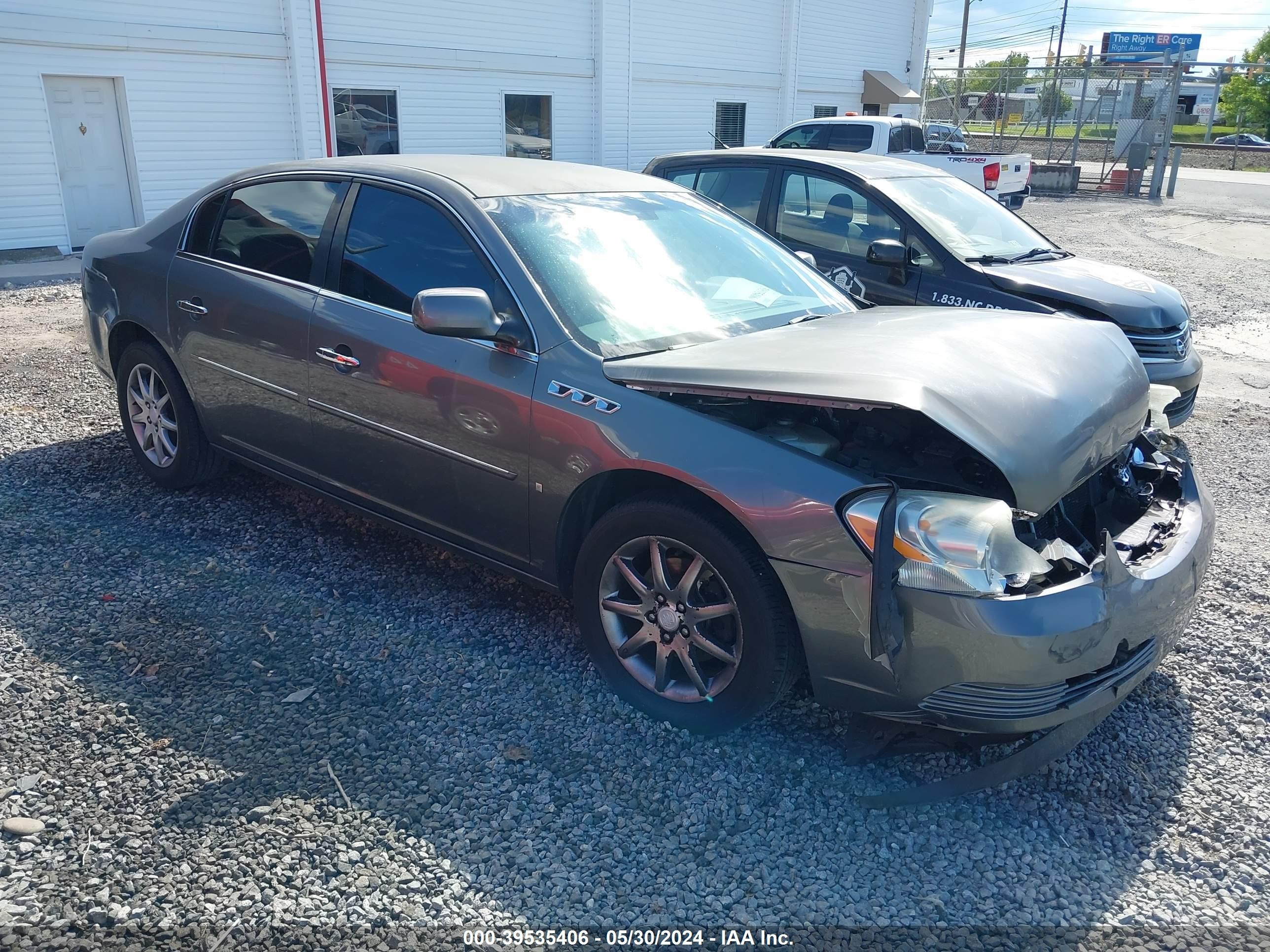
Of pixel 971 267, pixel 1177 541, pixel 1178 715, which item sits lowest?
pixel 1178 715

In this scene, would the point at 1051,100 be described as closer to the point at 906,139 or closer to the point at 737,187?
the point at 906,139

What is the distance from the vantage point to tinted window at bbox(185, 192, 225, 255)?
473 centimetres

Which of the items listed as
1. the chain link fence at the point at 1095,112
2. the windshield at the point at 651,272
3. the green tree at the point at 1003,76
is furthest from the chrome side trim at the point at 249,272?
the green tree at the point at 1003,76

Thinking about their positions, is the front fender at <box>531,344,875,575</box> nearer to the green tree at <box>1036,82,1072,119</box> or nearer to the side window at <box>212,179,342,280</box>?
the side window at <box>212,179,342,280</box>

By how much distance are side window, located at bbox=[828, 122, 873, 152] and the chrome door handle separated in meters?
16.4

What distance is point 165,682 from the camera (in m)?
3.44

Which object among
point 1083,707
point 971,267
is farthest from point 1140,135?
point 1083,707

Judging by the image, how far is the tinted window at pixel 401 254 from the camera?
12.1 ft

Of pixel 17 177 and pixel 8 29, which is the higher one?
pixel 8 29

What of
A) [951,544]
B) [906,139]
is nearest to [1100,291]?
[951,544]

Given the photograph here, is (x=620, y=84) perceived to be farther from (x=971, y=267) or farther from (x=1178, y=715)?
(x=1178, y=715)

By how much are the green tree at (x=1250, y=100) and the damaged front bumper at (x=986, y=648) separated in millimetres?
66778

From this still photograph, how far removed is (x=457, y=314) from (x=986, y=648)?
1.95 m

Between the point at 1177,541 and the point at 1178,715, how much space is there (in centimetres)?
68
